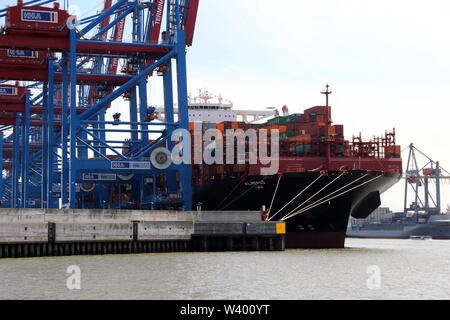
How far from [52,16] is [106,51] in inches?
162

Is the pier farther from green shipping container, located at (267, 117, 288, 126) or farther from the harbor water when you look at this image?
green shipping container, located at (267, 117, 288, 126)

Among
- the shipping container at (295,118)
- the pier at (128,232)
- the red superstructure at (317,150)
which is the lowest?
the pier at (128,232)

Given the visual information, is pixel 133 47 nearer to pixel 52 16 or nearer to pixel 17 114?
pixel 52 16

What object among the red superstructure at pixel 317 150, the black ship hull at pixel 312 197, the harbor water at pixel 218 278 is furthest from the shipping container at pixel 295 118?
the harbor water at pixel 218 278

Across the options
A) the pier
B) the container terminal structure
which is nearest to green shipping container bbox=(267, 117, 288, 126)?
the container terminal structure

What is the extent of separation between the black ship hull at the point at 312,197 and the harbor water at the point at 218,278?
10.7 meters

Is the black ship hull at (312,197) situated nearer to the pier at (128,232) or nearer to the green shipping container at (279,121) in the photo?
the pier at (128,232)

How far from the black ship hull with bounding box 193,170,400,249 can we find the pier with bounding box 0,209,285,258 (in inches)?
167

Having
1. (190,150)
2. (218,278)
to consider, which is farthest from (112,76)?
(218,278)

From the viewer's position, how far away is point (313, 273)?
97.1ft

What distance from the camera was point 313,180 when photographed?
156 feet

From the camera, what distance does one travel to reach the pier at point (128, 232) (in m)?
36.7

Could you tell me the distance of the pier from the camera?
3669 cm
